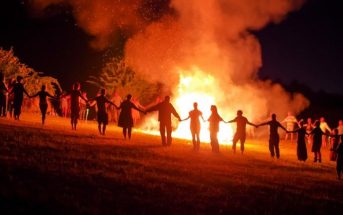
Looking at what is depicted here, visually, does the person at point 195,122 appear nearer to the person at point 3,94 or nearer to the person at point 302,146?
the person at point 302,146

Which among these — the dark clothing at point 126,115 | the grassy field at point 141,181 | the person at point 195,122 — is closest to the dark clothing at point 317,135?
the grassy field at point 141,181

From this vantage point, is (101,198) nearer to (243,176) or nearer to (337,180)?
(243,176)

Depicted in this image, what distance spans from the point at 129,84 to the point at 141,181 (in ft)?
117

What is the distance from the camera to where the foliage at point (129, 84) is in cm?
4728

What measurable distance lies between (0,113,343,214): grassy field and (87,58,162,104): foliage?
95.9 ft

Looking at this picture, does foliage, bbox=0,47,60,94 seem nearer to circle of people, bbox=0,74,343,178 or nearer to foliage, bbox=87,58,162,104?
foliage, bbox=87,58,162,104

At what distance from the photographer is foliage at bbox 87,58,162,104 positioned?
4728cm

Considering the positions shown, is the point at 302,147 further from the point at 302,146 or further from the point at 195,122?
the point at 195,122

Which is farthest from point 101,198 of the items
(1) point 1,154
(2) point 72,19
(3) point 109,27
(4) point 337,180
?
(2) point 72,19

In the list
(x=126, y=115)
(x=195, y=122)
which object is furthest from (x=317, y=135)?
(x=126, y=115)

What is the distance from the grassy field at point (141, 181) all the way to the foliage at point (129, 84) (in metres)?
29.2

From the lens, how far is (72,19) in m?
61.9

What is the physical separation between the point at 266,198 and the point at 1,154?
672 cm

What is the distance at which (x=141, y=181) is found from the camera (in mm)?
12102
